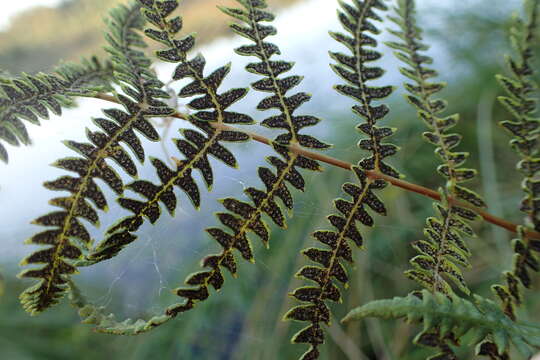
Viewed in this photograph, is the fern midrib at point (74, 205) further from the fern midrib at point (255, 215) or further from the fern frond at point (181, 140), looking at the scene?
the fern midrib at point (255, 215)

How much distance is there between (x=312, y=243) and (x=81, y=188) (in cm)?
107

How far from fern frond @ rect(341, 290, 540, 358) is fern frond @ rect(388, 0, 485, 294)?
36 millimetres

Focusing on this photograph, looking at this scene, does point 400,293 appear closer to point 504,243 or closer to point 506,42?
point 504,243

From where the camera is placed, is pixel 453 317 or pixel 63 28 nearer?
pixel 453 317

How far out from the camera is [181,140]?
1.52 ft

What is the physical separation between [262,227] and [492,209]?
0.93 meters

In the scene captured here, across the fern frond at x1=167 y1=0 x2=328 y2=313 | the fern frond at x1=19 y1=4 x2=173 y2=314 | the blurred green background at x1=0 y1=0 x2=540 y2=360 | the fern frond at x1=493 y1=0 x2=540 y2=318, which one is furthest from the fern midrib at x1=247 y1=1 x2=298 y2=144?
the blurred green background at x1=0 y1=0 x2=540 y2=360

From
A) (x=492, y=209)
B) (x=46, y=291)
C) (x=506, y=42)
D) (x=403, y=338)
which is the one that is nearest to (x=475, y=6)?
(x=506, y=42)


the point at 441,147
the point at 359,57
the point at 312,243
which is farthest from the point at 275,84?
the point at 312,243

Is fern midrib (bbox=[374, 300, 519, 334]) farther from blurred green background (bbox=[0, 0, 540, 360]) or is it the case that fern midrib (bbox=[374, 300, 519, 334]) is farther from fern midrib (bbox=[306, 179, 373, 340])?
blurred green background (bbox=[0, 0, 540, 360])

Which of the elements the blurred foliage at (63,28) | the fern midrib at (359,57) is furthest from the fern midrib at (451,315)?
the blurred foliage at (63,28)

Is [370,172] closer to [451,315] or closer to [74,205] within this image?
[451,315]

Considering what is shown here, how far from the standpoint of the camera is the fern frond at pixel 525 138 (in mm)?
490

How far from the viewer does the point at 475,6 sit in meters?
1.70
